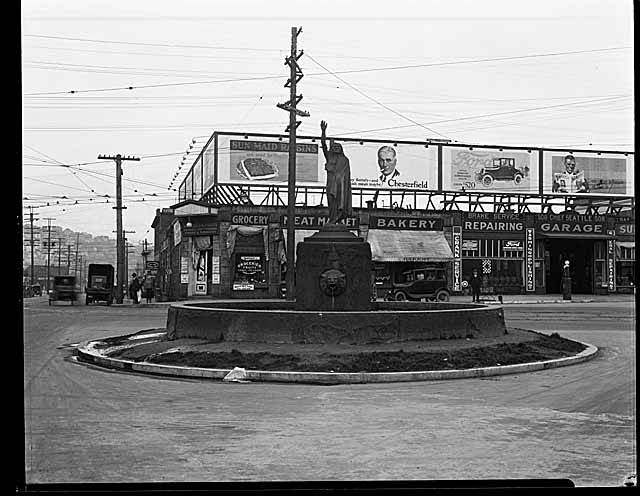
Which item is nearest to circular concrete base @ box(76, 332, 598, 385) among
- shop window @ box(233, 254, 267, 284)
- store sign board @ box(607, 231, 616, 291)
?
shop window @ box(233, 254, 267, 284)

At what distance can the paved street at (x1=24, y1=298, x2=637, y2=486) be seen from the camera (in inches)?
251

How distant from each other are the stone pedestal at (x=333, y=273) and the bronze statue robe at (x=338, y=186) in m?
1.12

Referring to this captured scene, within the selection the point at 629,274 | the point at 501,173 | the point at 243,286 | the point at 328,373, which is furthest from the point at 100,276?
the point at 629,274

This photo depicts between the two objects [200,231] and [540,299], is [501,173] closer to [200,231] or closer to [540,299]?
[540,299]

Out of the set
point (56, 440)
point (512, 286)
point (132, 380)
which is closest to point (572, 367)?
point (132, 380)

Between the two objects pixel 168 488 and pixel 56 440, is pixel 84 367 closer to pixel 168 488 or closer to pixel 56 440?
pixel 56 440

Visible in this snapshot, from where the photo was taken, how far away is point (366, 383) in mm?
12062

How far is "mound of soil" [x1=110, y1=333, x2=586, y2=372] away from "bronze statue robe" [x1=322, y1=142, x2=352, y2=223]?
480 cm

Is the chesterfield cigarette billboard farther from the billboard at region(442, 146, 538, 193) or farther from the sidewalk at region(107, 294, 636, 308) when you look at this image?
the sidewalk at region(107, 294, 636, 308)

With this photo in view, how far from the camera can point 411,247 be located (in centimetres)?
4800

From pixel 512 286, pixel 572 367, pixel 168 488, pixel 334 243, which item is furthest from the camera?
pixel 512 286

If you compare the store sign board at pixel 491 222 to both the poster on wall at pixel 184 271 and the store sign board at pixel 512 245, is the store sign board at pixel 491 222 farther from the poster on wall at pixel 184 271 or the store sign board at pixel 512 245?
the poster on wall at pixel 184 271

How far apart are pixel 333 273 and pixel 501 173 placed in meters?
39.4

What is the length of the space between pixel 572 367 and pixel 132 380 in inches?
282
